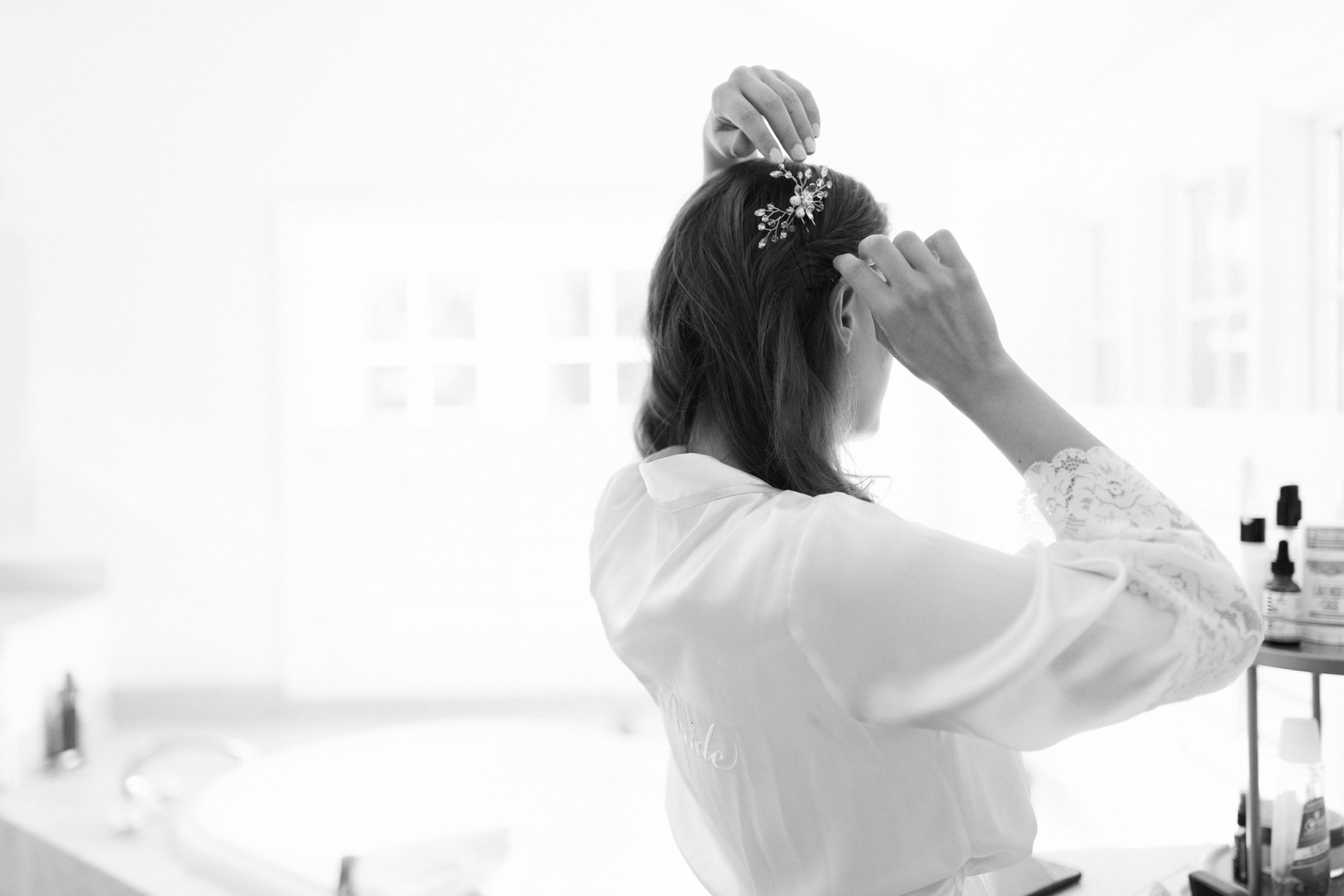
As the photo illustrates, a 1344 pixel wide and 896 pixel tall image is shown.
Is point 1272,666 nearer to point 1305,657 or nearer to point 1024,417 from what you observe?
point 1305,657

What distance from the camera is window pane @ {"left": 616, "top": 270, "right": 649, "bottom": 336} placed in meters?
3.45

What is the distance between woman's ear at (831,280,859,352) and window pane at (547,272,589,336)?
2711 mm

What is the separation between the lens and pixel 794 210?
2.65 ft

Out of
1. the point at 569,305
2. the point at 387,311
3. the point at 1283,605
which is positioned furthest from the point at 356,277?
the point at 1283,605

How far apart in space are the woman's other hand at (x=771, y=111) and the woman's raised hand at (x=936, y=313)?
0.19m

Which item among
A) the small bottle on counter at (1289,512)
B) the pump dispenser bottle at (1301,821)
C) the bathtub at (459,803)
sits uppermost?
the small bottle on counter at (1289,512)

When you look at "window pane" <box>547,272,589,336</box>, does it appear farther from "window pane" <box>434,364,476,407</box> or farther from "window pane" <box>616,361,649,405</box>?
"window pane" <box>434,364,476,407</box>

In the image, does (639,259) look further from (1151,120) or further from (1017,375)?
(1017,375)

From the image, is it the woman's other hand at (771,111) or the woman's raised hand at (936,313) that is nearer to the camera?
the woman's raised hand at (936,313)

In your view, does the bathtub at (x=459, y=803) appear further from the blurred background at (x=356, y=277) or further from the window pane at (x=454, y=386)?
the window pane at (x=454, y=386)

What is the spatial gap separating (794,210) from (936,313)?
169 millimetres

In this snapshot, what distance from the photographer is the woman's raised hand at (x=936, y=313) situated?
0.70m

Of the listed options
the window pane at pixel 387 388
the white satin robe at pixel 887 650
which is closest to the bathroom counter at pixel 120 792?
the window pane at pixel 387 388

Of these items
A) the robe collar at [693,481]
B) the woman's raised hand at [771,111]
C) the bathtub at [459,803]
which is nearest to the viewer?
the robe collar at [693,481]
